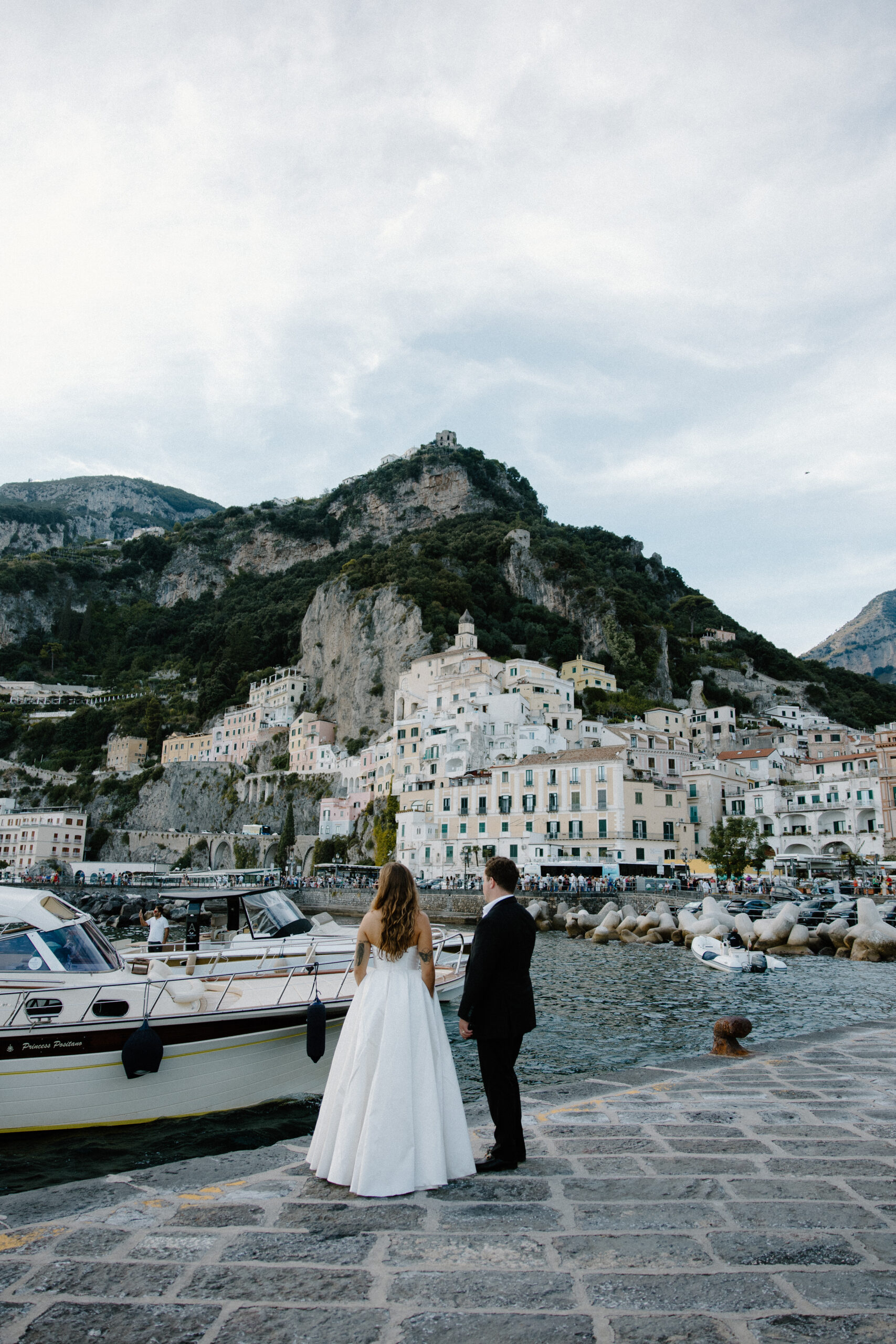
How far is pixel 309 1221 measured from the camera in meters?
3.92

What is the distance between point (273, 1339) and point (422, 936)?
6.43 feet

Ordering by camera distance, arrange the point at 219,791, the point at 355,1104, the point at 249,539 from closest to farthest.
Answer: the point at 355,1104
the point at 219,791
the point at 249,539

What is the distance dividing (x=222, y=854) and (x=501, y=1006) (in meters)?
79.8

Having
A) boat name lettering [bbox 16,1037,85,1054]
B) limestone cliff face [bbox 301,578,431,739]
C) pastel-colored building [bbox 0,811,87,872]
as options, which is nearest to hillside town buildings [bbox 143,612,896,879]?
limestone cliff face [bbox 301,578,431,739]

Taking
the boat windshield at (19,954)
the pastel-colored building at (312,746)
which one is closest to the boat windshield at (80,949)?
the boat windshield at (19,954)

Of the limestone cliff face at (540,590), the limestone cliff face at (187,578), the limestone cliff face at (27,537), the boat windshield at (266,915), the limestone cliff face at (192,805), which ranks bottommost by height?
the boat windshield at (266,915)

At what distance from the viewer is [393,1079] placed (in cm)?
430

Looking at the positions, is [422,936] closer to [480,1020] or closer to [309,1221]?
[480,1020]

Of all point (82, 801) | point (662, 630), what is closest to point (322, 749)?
point (82, 801)

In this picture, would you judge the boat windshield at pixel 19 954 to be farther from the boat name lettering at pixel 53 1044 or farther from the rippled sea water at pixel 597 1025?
the rippled sea water at pixel 597 1025

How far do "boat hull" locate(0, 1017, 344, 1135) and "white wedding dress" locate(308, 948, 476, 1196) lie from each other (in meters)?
5.80

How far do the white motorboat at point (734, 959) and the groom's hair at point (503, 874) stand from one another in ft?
72.7

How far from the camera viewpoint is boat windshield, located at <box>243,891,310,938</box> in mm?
14859

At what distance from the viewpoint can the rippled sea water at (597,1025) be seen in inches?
349
